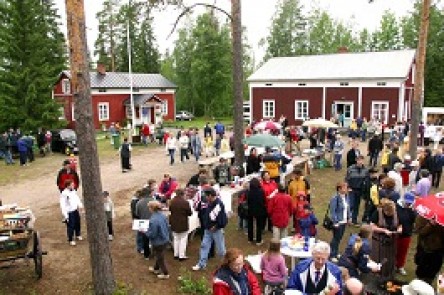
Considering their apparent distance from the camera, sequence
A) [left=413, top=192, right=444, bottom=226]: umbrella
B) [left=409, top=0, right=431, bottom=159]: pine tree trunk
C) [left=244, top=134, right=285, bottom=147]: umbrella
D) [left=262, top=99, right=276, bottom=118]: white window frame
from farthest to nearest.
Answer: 1. [left=262, top=99, right=276, bottom=118]: white window frame
2. [left=244, top=134, right=285, bottom=147]: umbrella
3. [left=409, top=0, right=431, bottom=159]: pine tree trunk
4. [left=413, top=192, right=444, bottom=226]: umbrella

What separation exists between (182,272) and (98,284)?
66.9 inches

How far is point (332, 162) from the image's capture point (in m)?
17.8

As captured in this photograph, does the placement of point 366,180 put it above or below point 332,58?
below

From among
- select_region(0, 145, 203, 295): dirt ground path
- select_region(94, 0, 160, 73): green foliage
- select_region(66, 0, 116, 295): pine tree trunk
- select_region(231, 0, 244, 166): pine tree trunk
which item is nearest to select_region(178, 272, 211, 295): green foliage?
select_region(0, 145, 203, 295): dirt ground path

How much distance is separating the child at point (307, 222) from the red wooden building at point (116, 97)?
29.6 m

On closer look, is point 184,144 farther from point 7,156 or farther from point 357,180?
point 357,180

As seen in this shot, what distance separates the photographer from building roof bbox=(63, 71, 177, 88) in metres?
35.4

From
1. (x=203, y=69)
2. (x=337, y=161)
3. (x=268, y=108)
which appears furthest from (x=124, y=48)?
(x=337, y=161)

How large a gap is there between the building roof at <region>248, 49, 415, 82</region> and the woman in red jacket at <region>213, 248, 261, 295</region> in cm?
2571

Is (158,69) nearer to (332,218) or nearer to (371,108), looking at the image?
(371,108)

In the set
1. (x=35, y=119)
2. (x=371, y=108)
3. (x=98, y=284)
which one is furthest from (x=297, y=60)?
(x=98, y=284)

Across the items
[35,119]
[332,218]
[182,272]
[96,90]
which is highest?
[96,90]

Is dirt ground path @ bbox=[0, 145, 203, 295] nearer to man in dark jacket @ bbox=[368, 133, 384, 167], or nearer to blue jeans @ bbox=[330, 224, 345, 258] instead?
blue jeans @ bbox=[330, 224, 345, 258]

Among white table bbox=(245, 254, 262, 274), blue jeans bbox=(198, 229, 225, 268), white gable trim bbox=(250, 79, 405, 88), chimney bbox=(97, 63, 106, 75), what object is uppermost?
chimney bbox=(97, 63, 106, 75)
